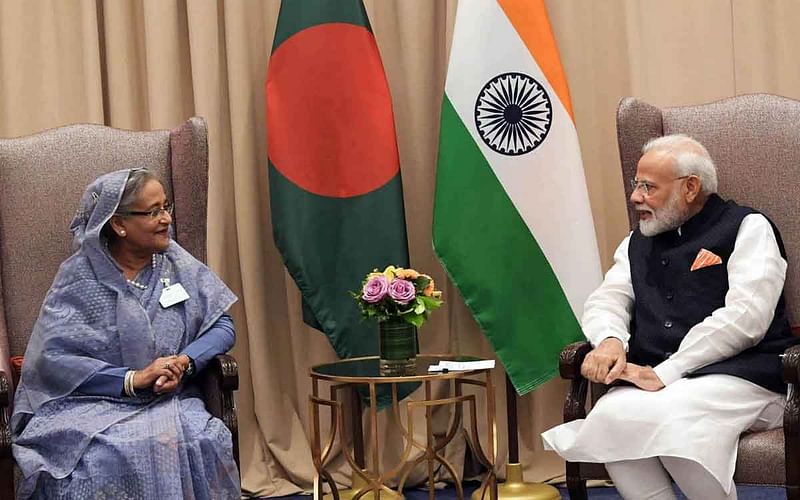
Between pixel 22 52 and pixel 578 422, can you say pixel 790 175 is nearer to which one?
pixel 578 422

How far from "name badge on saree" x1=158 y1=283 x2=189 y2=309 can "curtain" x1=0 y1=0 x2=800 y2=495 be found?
0.94 m

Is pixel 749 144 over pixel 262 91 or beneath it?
beneath

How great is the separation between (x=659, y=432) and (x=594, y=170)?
1.60 m

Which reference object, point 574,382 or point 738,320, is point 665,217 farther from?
point 574,382

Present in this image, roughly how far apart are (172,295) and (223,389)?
1.18 feet

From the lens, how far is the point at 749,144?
11.8 feet

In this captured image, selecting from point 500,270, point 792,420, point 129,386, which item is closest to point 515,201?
point 500,270

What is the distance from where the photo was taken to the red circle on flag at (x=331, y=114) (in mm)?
4098

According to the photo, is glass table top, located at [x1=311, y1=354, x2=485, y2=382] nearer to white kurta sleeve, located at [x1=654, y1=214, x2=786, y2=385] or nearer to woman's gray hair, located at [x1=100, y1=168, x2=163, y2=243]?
white kurta sleeve, located at [x1=654, y1=214, x2=786, y2=385]

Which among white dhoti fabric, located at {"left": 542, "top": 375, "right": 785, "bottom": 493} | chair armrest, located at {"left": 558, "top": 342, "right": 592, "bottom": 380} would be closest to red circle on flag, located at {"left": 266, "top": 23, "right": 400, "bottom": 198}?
chair armrest, located at {"left": 558, "top": 342, "right": 592, "bottom": 380}

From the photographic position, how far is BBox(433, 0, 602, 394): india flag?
157 inches

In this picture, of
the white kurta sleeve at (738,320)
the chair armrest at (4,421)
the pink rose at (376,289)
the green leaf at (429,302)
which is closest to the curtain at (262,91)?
the green leaf at (429,302)

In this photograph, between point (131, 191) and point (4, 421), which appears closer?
point (4, 421)

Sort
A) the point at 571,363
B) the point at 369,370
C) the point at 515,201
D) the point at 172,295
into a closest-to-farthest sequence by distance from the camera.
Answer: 1. the point at 571,363
2. the point at 172,295
3. the point at 369,370
4. the point at 515,201
